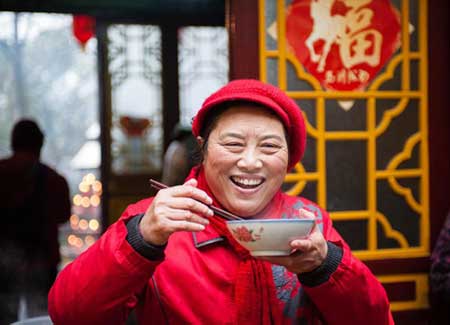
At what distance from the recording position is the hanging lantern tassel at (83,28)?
5433 millimetres

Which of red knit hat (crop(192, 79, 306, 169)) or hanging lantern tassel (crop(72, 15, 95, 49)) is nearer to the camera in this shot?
red knit hat (crop(192, 79, 306, 169))

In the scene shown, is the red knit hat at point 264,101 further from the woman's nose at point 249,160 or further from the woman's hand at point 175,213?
the woman's hand at point 175,213

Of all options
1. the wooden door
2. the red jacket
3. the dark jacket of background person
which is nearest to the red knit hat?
the red jacket

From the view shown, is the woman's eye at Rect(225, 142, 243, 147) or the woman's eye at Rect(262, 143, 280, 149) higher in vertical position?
the woman's eye at Rect(225, 142, 243, 147)

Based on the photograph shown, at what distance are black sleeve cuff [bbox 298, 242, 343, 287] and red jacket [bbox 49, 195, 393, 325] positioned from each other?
0.04 feet

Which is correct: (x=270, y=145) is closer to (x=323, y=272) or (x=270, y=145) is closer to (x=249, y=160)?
(x=249, y=160)

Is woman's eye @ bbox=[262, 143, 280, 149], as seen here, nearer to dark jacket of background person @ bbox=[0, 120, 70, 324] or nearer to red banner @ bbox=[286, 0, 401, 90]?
red banner @ bbox=[286, 0, 401, 90]

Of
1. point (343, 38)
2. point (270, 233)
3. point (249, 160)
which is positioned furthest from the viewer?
point (343, 38)

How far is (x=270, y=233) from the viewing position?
122 cm

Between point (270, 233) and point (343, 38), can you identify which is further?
point (343, 38)

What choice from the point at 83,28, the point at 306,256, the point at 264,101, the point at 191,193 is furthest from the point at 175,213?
the point at 83,28

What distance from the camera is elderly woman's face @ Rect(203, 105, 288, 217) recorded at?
1.49 metres

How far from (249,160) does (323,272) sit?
0.34m

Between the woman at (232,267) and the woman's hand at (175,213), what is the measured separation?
0.13ft
